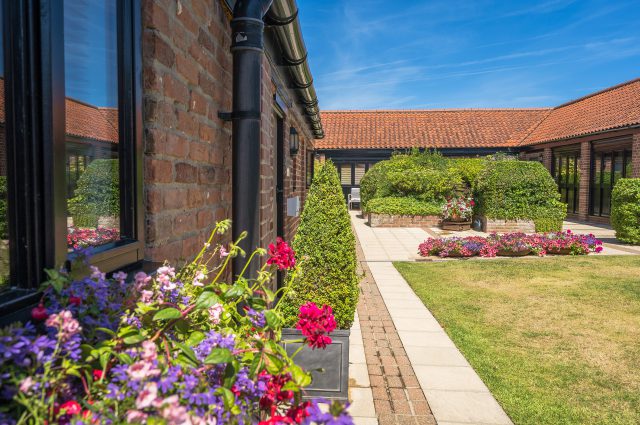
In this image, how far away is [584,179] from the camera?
18.1 metres

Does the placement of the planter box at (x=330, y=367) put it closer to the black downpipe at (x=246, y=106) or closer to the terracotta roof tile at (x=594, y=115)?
the black downpipe at (x=246, y=106)

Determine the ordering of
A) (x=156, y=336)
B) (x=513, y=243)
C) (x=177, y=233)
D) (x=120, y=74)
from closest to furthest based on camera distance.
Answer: (x=156, y=336) → (x=120, y=74) → (x=177, y=233) → (x=513, y=243)

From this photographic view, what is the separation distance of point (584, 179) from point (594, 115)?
10.3 feet

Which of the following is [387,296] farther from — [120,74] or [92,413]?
[92,413]

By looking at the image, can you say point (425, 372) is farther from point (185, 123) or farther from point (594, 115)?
point (594, 115)

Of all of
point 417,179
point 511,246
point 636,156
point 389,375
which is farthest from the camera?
point 417,179

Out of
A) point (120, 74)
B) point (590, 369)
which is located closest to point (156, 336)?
point (120, 74)

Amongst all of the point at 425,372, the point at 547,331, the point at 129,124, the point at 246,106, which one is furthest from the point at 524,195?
the point at 129,124

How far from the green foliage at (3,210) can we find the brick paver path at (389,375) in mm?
2463

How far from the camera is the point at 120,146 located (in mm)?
1719

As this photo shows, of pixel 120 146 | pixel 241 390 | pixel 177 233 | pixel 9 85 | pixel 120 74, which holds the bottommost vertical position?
pixel 241 390

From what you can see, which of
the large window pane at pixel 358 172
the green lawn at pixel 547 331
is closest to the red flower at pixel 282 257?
the green lawn at pixel 547 331

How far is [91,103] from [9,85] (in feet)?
1.21

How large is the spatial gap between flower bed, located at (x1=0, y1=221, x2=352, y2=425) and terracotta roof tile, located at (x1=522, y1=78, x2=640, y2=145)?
1729 centimetres
